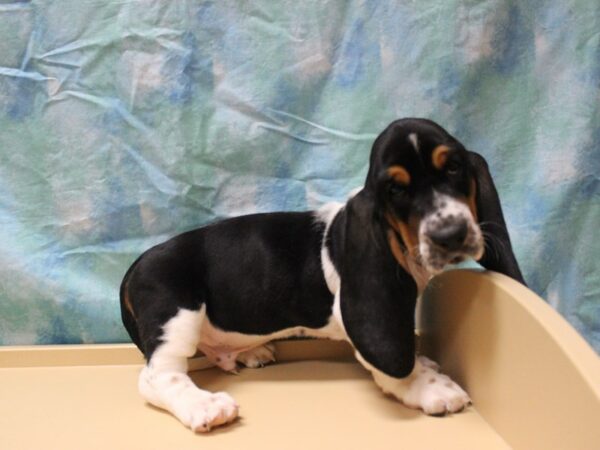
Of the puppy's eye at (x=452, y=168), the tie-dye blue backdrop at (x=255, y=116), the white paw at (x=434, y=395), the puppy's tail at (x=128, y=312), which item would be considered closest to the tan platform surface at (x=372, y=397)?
the white paw at (x=434, y=395)

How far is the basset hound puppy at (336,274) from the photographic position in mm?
Answer: 1601

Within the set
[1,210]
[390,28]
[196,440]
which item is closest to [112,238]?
[1,210]

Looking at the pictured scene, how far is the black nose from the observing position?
4.99 feet

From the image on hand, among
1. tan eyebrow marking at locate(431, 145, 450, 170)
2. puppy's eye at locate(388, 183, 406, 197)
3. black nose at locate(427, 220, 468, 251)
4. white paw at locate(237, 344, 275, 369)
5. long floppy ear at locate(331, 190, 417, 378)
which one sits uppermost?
tan eyebrow marking at locate(431, 145, 450, 170)

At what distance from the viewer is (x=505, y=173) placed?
2.20m

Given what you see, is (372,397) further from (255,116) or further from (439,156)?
(255,116)

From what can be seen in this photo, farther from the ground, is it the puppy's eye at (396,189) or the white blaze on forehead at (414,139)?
the white blaze on forehead at (414,139)

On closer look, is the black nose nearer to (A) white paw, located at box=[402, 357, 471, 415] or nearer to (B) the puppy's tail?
(A) white paw, located at box=[402, 357, 471, 415]

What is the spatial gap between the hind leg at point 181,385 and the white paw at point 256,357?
247 millimetres

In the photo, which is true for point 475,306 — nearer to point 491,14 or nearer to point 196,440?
point 196,440

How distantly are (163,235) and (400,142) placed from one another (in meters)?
1.01

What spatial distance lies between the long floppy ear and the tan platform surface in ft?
→ 0.54

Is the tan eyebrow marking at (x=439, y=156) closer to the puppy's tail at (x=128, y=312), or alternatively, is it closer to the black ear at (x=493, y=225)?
the black ear at (x=493, y=225)

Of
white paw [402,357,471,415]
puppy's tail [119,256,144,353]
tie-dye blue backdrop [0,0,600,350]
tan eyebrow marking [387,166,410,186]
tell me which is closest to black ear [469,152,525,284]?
tan eyebrow marking [387,166,410,186]
